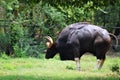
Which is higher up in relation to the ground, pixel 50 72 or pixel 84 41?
pixel 84 41

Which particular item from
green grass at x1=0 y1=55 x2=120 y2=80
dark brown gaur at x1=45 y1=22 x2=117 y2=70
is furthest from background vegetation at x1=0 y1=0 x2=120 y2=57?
dark brown gaur at x1=45 y1=22 x2=117 y2=70

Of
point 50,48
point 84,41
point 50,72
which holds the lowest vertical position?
point 50,48

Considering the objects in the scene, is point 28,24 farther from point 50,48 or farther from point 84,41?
point 84,41

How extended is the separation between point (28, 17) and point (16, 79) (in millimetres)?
11754

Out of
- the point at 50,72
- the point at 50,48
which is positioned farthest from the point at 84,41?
the point at 50,72

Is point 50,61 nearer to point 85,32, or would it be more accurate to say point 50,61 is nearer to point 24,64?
point 24,64

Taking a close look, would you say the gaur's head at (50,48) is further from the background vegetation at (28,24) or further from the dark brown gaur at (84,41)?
the background vegetation at (28,24)

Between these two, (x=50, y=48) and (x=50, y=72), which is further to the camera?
(x=50, y=48)

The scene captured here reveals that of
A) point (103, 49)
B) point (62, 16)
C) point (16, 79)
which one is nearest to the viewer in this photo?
point (16, 79)

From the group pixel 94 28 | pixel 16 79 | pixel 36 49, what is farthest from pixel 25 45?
pixel 16 79

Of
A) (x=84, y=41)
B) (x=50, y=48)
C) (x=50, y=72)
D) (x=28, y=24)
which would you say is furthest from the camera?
(x=28, y=24)

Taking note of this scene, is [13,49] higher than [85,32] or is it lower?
lower

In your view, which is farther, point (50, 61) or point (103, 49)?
point (50, 61)

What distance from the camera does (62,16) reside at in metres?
23.6
